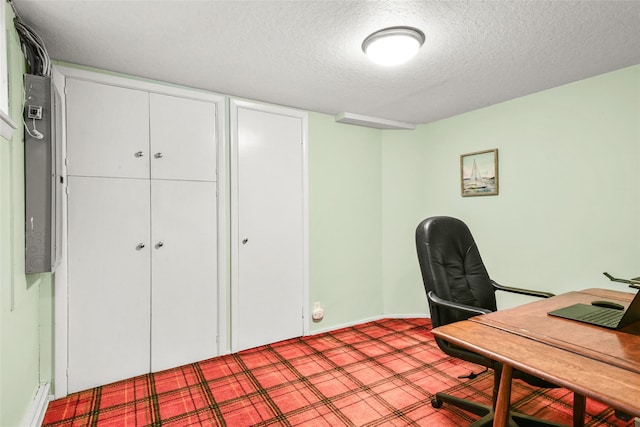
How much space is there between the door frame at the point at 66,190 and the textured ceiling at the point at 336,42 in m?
0.09

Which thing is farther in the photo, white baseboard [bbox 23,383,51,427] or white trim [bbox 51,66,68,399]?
white trim [bbox 51,66,68,399]

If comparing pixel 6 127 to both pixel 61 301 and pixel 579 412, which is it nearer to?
pixel 61 301

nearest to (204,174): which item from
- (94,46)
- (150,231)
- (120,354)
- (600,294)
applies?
(150,231)

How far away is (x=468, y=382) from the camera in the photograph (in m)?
2.37

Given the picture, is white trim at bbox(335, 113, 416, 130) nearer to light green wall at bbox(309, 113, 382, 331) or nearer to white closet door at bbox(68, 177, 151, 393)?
light green wall at bbox(309, 113, 382, 331)

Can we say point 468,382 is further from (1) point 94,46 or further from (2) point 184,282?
(1) point 94,46

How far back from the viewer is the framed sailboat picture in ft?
10.6

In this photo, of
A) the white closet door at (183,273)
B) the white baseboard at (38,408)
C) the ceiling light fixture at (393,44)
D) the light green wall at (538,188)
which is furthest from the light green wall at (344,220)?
the white baseboard at (38,408)

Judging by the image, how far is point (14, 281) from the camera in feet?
5.36

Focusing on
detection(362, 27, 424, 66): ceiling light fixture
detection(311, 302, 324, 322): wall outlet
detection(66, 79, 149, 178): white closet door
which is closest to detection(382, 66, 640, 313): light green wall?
detection(311, 302, 324, 322): wall outlet

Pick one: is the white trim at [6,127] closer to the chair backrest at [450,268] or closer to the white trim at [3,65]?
the white trim at [3,65]

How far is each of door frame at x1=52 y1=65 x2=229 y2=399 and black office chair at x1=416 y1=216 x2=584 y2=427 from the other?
1746mm

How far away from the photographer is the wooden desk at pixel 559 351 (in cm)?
93

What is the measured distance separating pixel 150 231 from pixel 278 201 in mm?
1158
